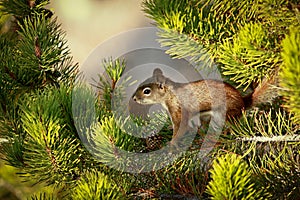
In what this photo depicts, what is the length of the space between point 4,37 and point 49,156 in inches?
15.1

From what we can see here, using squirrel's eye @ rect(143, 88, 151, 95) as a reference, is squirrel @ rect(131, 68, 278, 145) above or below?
below

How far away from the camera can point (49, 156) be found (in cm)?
77

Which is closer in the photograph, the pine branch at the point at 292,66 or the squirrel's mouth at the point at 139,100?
the pine branch at the point at 292,66

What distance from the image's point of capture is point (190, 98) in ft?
3.17

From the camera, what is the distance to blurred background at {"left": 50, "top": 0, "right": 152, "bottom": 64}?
268 cm

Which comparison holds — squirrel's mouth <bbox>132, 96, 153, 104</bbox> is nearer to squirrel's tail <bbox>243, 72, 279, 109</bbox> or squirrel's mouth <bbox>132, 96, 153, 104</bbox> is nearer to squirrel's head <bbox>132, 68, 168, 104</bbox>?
squirrel's head <bbox>132, 68, 168, 104</bbox>

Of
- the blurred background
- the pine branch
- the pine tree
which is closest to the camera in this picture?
the pine branch

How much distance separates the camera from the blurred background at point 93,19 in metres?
2.68

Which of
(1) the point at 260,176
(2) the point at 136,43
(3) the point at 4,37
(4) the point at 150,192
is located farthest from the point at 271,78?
(2) the point at 136,43

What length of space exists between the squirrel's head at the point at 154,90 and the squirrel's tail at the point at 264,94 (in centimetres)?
22

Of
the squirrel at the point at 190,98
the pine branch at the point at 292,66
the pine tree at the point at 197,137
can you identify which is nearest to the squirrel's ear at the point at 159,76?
Answer: the squirrel at the point at 190,98

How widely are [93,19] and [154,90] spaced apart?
5.91 ft

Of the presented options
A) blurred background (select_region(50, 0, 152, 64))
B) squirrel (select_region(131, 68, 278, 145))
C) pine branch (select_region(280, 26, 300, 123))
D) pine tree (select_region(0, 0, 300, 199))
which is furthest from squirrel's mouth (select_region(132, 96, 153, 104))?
blurred background (select_region(50, 0, 152, 64))

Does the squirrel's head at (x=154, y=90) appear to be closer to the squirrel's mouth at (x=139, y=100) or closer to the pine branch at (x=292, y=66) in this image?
the squirrel's mouth at (x=139, y=100)
